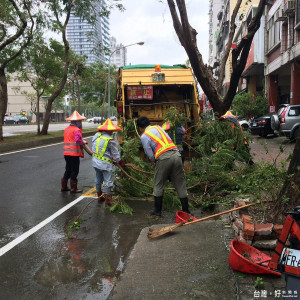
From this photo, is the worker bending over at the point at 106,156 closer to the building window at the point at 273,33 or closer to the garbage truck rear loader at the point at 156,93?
the garbage truck rear loader at the point at 156,93

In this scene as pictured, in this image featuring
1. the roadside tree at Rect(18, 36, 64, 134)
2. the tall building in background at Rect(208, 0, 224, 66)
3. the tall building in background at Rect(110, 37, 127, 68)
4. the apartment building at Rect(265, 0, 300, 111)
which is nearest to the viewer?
the apartment building at Rect(265, 0, 300, 111)

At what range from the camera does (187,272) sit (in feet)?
11.4

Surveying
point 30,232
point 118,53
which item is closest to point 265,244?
point 30,232

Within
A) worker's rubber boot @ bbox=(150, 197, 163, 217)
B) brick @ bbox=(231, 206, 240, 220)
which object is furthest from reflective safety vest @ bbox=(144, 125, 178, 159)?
brick @ bbox=(231, 206, 240, 220)

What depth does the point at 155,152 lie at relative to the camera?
5.49 m

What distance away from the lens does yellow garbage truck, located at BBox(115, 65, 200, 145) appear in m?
9.64

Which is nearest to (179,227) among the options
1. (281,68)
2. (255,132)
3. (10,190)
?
(10,190)

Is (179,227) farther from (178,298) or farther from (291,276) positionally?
(291,276)

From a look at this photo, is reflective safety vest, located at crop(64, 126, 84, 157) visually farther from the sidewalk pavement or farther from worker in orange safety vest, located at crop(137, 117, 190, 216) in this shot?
the sidewalk pavement

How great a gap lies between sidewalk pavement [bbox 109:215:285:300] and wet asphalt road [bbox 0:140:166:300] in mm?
279

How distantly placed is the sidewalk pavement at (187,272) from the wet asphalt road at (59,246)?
11.0 inches

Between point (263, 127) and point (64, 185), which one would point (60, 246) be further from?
point (263, 127)

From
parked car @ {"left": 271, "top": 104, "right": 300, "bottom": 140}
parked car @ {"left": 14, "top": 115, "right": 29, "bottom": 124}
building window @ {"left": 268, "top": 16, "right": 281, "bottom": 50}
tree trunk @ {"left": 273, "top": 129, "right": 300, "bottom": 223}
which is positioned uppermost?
building window @ {"left": 268, "top": 16, "right": 281, "bottom": 50}

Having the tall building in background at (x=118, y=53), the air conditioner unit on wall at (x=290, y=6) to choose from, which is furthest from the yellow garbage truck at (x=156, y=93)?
the tall building in background at (x=118, y=53)
